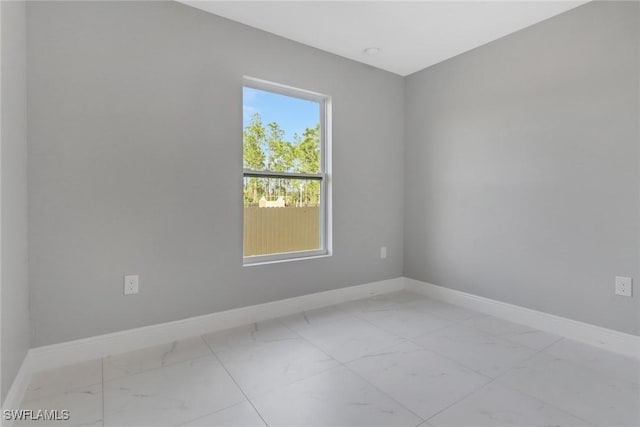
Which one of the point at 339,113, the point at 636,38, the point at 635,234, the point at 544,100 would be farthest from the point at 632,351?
the point at 339,113

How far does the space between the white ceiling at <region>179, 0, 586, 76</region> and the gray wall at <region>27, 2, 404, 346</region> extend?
0.16 m

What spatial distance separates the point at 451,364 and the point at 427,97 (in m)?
2.58

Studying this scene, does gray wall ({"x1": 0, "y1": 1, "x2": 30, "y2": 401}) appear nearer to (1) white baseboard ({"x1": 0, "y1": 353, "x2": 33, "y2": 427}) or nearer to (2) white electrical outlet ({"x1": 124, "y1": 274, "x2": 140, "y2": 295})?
(1) white baseboard ({"x1": 0, "y1": 353, "x2": 33, "y2": 427})

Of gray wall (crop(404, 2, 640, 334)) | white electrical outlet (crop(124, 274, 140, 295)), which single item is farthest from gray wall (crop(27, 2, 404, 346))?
gray wall (crop(404, 2, 640, 334))

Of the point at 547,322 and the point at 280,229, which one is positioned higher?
the point at 280,229

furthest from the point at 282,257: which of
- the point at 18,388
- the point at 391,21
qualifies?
the point at 391,21

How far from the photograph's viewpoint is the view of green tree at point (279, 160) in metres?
2.65

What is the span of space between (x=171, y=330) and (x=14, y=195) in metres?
1.22

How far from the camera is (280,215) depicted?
2820 mm

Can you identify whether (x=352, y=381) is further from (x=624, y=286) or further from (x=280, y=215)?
(x=624, y=286)

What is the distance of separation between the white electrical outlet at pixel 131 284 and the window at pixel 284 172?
796mm

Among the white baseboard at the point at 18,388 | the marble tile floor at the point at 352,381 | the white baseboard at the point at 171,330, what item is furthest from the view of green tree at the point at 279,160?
the white baseboard at the point at 18,388

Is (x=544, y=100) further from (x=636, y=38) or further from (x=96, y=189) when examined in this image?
(x=96, y=189)

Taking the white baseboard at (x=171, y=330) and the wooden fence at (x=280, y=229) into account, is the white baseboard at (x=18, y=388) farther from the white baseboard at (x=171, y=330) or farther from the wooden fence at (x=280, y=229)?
the wooden fence at (x=280, y=229)
